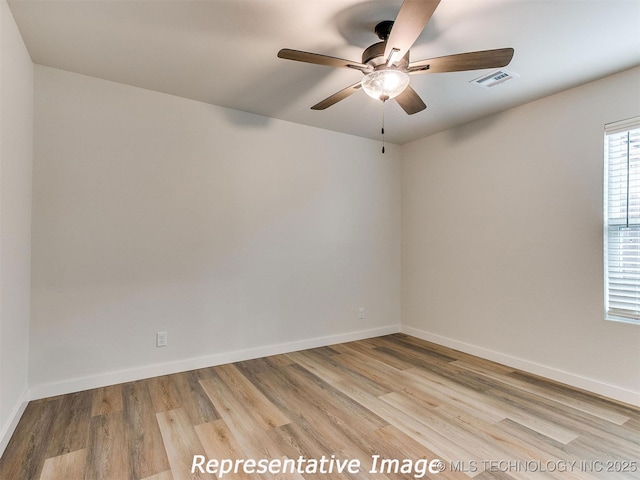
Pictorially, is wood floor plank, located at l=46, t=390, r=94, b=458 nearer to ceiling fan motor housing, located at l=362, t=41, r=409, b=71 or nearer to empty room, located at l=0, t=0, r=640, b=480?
empty room, located at l=0, t=0, r=640, b=480

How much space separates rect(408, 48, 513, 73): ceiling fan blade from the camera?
1.66 metres

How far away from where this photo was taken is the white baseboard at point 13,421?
1.80 meters

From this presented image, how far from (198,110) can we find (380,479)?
3.08m

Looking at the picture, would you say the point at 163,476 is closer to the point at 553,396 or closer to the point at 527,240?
the point at 553,396

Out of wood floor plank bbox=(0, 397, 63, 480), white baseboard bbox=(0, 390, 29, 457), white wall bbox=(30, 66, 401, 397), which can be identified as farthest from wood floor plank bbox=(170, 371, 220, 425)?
white baseboard bbox=(0, 390, 29, 457)

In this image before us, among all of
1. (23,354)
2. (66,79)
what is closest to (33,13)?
(66,79)

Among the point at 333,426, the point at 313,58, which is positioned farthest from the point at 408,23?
the point at 333,426

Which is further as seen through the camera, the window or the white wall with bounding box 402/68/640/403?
the white wall with bounding box 402/68/640/403

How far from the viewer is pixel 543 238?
289 cm

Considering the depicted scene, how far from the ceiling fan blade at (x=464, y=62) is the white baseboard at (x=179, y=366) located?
9.06 ft

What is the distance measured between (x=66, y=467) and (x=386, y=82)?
8.72 feet

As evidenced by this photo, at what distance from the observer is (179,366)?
2.88 meters

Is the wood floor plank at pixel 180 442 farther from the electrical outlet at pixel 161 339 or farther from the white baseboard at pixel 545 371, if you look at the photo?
the white baseboard at pixel 545 371

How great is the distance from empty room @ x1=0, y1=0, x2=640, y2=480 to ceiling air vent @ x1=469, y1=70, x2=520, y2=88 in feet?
0.09
